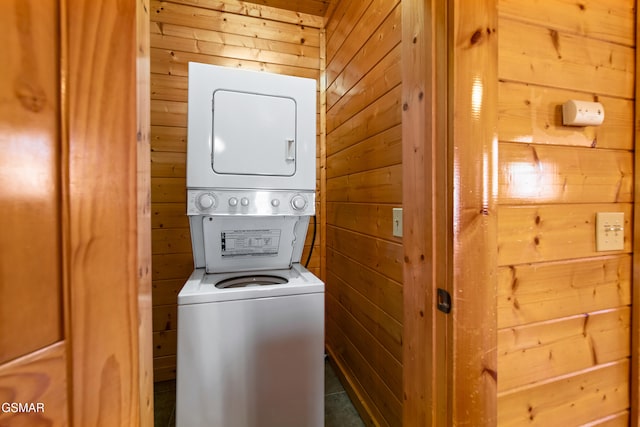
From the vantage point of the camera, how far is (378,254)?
1.44m

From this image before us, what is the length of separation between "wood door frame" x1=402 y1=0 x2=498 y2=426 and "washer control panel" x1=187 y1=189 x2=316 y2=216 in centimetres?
93

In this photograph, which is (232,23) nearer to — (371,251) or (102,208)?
(371,251)

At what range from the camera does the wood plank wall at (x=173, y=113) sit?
6.26 feet

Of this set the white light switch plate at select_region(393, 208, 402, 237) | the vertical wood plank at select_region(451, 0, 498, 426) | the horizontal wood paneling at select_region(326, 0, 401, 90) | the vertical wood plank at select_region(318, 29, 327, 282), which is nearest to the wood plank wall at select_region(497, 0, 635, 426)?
the vertical wood plank at select_region(451, 0, 498, 426)

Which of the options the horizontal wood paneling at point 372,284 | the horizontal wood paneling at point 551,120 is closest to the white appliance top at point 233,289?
the horizontal wood paneling at point 372,284

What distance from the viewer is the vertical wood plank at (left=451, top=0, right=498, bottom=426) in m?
0.62

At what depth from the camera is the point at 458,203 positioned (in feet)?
2.06

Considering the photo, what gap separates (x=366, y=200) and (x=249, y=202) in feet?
2.10

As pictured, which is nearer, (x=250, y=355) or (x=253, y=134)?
(x=250, y=355)

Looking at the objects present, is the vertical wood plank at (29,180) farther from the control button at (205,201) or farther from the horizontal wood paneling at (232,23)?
the horizontal wood paneling at (232,23)

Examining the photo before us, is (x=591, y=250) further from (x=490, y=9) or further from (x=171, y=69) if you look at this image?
(x=171, y=69)

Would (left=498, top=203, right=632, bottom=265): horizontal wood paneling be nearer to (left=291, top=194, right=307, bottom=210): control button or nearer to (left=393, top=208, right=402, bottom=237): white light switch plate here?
(left=393, top=208, right=402, bottom=237): white light switch plate

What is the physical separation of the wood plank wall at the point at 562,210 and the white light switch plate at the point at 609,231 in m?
0.02

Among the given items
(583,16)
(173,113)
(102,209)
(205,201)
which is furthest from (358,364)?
(173,113)
